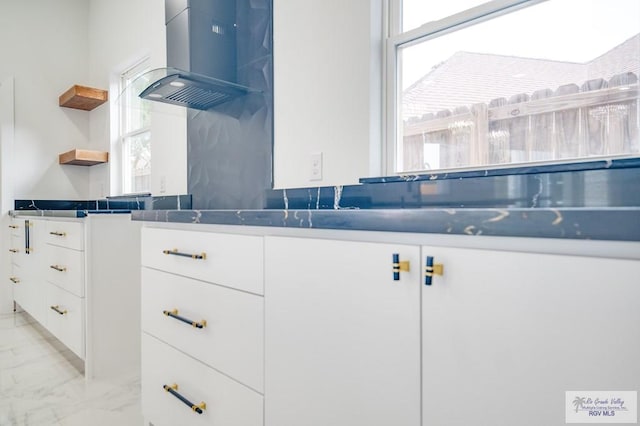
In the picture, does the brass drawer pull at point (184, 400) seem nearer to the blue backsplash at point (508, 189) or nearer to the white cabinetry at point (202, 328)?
the white cabinetry at point (202, 328)

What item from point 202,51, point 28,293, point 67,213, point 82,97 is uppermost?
point 82,97

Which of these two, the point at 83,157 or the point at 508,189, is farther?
the point at 83,157

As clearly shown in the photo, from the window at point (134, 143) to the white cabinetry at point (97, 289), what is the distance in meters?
0.85

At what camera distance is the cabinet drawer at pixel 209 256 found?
1.09m

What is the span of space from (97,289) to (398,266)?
1964mm

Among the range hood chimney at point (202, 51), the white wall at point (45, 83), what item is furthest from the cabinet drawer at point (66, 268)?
the white wall at point (45, 83)

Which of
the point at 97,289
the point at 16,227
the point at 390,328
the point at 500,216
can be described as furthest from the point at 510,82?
the point at 16,227

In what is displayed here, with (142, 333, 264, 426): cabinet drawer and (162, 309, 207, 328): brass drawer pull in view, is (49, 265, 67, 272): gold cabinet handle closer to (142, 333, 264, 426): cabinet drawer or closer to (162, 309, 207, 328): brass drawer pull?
(142, 333, 264, 426): cabinet drawer

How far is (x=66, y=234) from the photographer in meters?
2.29

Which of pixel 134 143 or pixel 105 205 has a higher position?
pixel 134 143

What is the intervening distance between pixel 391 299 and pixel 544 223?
0.31 m

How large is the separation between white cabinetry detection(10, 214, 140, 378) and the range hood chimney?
821 mm

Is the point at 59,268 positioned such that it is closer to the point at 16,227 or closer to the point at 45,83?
the point at 16,227

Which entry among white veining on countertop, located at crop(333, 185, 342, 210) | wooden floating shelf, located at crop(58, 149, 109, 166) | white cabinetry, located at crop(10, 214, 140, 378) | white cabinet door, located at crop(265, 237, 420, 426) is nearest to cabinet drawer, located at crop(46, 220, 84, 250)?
white cabinetry, located at crop(10, 214, 140, 378)
